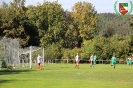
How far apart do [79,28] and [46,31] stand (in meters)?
9.65

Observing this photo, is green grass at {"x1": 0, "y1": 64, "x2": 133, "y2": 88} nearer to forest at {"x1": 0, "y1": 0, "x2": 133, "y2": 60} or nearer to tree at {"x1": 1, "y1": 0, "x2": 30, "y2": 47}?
forest at {"x1": 0, "y1": 0, "x2": 133, "y2": 60}

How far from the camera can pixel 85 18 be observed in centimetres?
8981

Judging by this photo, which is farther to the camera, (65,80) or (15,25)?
(15,25)

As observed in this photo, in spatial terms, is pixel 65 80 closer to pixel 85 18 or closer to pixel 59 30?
pixel 59 30

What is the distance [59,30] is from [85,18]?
8.97 meters

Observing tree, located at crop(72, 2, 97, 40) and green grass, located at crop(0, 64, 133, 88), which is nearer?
green grass, located at crop(0, 64, 133, 88)

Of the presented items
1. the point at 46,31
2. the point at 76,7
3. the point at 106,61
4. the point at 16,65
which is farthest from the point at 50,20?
the point at 16,65

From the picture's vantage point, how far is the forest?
77.6 metres

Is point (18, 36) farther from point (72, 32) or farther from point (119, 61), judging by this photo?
point (119, 61)

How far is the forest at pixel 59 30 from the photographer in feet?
254

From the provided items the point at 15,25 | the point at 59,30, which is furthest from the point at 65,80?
the point at 59,30

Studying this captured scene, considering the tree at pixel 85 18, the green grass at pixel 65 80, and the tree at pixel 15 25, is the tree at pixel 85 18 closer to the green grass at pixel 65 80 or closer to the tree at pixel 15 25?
the tree at pixel 15 25

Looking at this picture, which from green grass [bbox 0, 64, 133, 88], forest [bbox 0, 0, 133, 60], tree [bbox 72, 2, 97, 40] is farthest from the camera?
tree [bbox 72, 2, 97, 40]

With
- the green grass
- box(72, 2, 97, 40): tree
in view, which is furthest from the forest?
the green grass
